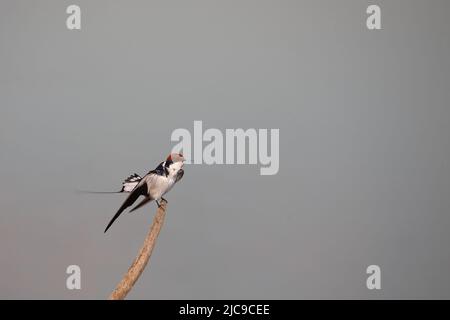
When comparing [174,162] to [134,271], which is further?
[174,162]

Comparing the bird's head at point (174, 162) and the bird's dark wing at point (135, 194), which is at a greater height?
the bird's head at point (174, 162)

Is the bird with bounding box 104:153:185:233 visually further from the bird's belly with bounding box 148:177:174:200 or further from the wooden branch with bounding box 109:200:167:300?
the wooden branch with bounding box 109:200:167:300

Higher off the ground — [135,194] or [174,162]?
[174,162]

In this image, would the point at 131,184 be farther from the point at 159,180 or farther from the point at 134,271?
the point at 134,271

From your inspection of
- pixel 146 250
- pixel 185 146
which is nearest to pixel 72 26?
pixel 185 146

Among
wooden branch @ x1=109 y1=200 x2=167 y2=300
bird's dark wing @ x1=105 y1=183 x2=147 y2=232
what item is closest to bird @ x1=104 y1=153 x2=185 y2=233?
bird's dark wing @ x1=105 y1=183 x2=147 y2=232

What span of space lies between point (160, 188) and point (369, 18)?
2.08m

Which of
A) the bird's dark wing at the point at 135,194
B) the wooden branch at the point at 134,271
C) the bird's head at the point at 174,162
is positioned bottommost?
the wooden branch at the point at 134,271

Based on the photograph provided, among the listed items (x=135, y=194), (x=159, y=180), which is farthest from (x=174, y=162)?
(x=135, y=194)

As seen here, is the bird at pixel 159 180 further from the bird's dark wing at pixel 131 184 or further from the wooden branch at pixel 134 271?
the wooden branch at pixel 134 271

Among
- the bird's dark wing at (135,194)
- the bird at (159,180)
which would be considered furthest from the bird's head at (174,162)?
the bird's dark wing at (135,194)

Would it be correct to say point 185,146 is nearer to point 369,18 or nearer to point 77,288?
point 77,288

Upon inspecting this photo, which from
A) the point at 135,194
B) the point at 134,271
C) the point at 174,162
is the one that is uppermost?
the point at 174,162

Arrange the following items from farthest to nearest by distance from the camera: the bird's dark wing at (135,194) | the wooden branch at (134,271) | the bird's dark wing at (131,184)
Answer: the bird's dark wing at (131,184) → the bird's dark wing at (135,194) → the wooden branch at (134,271)
